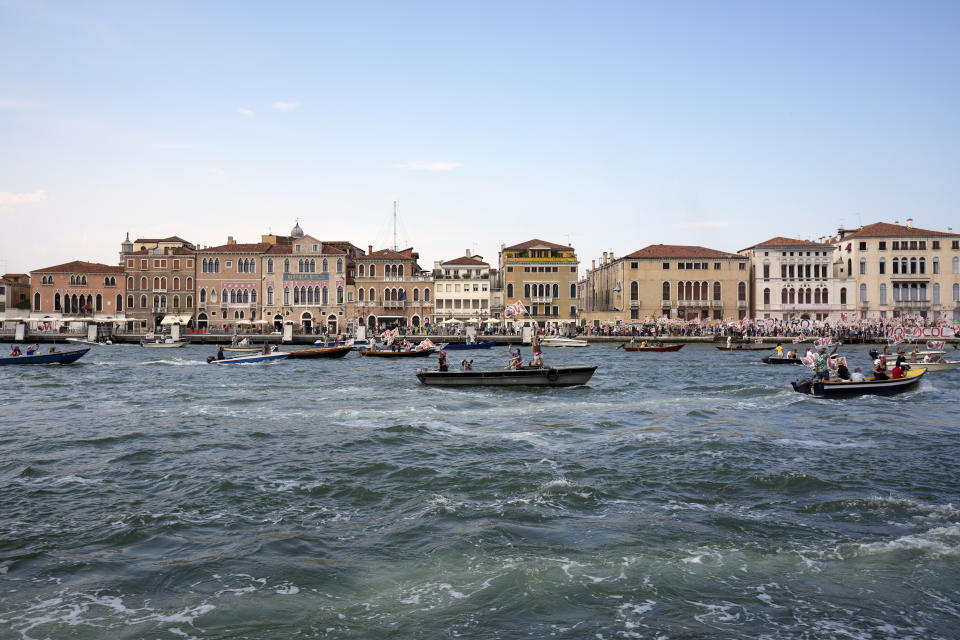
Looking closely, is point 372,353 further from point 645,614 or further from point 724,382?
point 645,614

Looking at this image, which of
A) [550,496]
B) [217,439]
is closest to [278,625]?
[550,496]

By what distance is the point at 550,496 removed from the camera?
34.7 feet

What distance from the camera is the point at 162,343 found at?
191 feet

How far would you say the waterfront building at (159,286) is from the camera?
70938mm

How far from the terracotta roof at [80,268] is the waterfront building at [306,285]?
625 inches

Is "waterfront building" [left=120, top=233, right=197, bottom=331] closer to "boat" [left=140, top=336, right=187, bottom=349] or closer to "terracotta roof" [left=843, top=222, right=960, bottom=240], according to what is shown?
"boat" [left=140, top=336, right=187, bottom=349]

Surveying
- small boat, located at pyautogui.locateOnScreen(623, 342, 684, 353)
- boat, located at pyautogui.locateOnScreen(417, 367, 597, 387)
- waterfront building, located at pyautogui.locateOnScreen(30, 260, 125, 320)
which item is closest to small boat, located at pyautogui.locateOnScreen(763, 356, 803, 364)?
small boat, located at pyautogui.locateOnScreen(623, 342, 684, 353)

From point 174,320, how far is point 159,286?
178 inches

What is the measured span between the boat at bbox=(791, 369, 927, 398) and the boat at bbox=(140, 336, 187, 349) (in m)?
49.3

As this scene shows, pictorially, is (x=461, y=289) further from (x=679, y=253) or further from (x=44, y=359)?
(x=44, y=359)

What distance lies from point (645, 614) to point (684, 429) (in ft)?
33.9

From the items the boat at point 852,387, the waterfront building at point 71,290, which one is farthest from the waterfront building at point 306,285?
the boat at point 852,387

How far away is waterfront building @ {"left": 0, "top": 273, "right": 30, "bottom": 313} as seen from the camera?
74.6 meters

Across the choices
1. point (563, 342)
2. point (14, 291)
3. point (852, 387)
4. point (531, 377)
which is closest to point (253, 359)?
point (531, 377)
